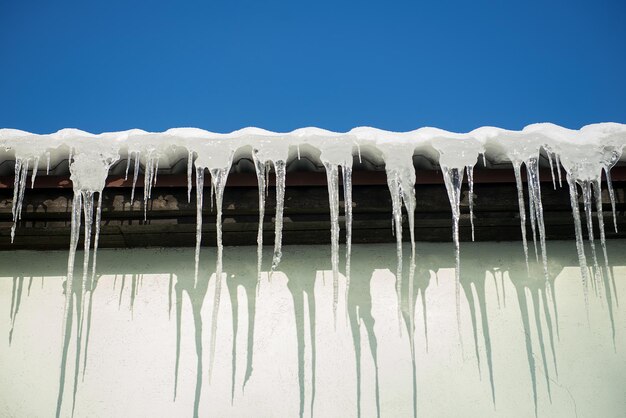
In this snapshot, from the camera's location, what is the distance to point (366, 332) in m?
2.99

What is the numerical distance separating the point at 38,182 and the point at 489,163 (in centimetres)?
227

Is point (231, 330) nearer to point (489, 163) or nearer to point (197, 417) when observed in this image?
point (197, 417)

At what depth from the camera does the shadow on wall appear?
2857 millimetres

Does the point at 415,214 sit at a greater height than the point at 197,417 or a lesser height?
greater

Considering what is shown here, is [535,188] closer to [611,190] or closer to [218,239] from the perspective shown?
[611,190]

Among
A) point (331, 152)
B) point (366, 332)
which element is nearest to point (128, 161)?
point (331, 152)

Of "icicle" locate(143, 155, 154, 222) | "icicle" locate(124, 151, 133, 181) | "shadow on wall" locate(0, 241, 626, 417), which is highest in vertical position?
"icicle" locate(124, 151, 133, 181)

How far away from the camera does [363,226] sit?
118 inches

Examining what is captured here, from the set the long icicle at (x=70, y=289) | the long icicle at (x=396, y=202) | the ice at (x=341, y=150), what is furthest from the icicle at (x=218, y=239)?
the long icicle at (x=396, y=202)

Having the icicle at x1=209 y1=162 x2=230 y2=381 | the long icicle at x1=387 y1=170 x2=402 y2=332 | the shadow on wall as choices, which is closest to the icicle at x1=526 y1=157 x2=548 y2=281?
the shadow on wall

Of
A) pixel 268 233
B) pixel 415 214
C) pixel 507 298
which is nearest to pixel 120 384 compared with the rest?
pixel 268 233

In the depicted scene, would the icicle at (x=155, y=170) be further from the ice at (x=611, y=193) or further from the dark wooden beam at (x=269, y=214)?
the ice at (x=611, y=193)

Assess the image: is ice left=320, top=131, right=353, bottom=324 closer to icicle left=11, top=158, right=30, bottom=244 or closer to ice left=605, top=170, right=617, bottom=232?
ice left=605, top=170, right=617, bottom=232

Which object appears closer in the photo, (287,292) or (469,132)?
(469,132)
